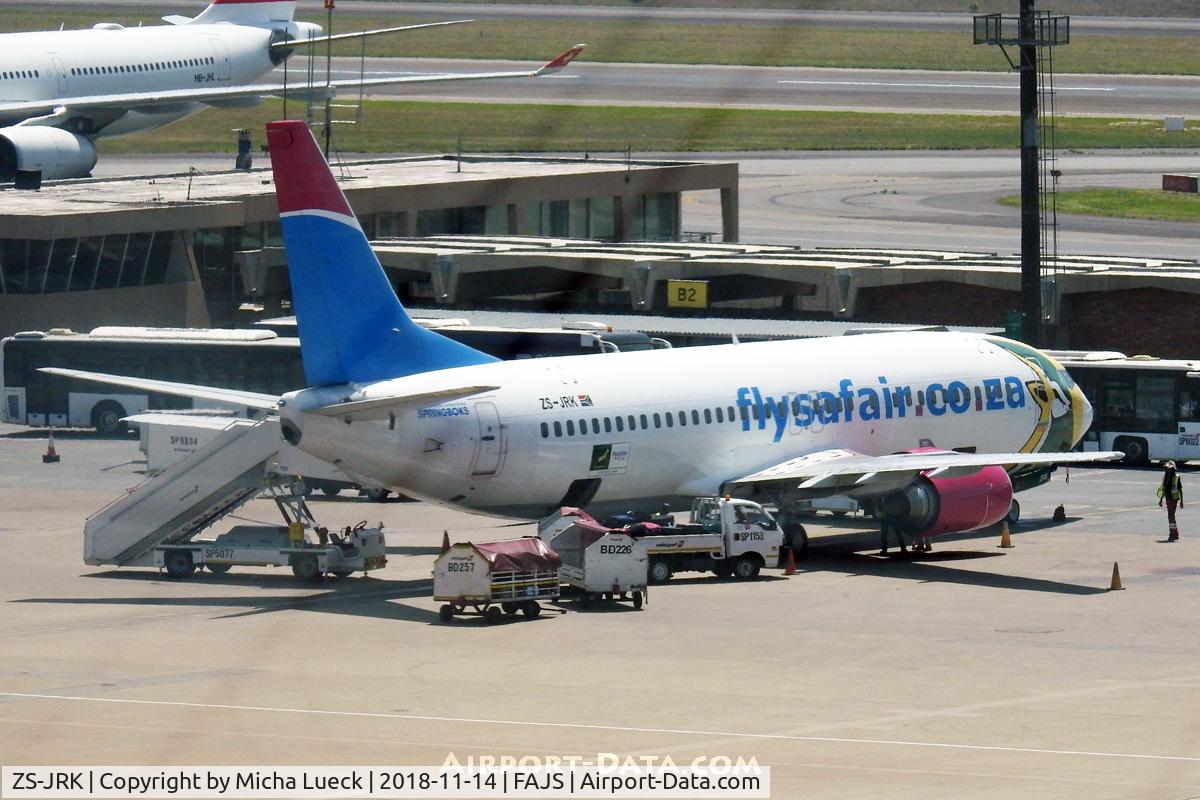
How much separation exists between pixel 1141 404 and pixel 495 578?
29.1 m

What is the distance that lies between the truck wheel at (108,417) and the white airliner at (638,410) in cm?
2506

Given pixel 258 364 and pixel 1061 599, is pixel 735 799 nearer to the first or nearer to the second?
pixel 1061 599

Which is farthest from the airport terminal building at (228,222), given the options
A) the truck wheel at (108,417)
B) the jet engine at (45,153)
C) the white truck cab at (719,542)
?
the white truck cab at (719,542)

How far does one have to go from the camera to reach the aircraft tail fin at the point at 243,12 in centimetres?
11181

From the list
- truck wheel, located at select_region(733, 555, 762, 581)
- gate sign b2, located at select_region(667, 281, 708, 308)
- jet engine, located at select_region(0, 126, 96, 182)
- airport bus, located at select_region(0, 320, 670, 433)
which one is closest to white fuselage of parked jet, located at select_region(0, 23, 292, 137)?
jet engine, located at select_region(0, 126, 96, 182)

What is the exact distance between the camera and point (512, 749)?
80.6 ft

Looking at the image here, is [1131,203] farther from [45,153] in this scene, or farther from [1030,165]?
[45,153]

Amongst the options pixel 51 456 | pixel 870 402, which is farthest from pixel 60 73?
pixel 870 402

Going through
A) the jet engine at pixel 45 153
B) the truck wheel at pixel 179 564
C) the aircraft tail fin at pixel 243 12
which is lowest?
the truck wheel at pixel 179 564

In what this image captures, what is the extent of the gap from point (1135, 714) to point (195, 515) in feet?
73.0

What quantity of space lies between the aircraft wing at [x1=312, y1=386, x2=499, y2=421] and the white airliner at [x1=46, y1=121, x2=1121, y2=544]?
1.8 inches

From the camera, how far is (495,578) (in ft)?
121

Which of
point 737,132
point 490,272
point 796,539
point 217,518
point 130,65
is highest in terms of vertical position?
point 130,65

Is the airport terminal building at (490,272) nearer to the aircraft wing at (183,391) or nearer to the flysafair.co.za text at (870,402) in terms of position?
the flysafair.co.za text at (870,402)
